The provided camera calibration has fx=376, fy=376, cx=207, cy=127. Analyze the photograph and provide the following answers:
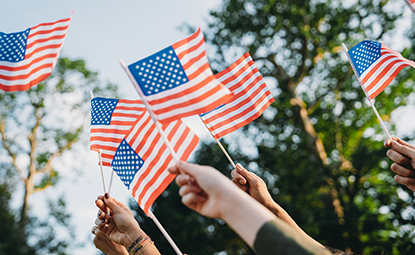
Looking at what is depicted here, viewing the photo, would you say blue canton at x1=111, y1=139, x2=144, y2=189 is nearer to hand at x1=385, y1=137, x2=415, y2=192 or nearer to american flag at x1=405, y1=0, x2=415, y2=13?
hand at x1=385, y1=137, x2=415, y2=192

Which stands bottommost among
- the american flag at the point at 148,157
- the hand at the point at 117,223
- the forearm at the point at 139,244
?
the forearm at the point at 139,244

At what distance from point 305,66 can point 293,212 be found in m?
6.87

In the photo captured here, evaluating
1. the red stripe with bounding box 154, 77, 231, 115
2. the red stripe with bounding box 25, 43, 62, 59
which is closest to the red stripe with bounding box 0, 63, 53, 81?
the red stripe with bounding box 25, 43, 62, 59

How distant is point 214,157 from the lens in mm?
19938

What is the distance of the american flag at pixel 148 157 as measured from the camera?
3.29m

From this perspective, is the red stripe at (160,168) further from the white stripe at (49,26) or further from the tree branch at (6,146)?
the tree branch at (6,146)

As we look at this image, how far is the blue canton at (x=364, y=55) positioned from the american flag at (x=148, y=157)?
2361mm

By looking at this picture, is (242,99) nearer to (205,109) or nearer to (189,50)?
(189,50)

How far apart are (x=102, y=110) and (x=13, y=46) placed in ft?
4.00

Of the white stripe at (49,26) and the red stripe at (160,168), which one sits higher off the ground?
the white stripe at (49,26)

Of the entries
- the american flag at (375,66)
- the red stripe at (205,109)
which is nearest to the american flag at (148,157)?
the red stripe at (205,109)

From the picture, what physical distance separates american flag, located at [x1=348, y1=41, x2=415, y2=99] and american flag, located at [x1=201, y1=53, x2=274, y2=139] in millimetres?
1092

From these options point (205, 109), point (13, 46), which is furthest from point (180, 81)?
point (13, 46)

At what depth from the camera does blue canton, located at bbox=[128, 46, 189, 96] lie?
2.90 meters
